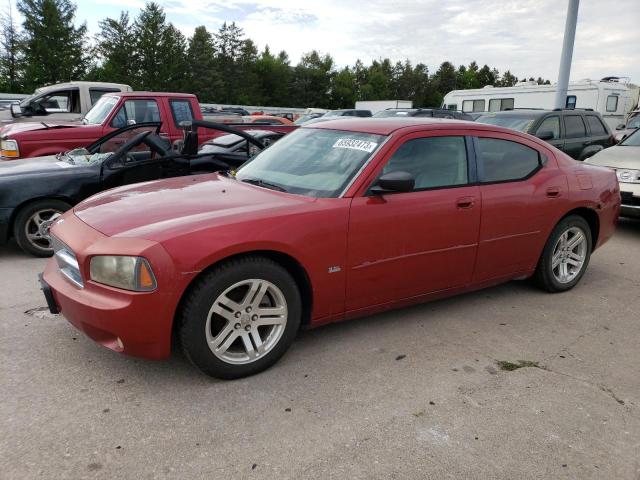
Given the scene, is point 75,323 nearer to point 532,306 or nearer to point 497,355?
point 497,355

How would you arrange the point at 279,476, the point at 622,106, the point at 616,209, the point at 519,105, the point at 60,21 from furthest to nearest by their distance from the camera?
the point at 60,21
the point at 519,105
the point at 622,106
the point at 616,209
the point at 279,476

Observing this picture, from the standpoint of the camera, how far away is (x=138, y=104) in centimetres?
828

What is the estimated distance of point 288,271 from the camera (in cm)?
321

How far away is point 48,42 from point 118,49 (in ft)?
37.8

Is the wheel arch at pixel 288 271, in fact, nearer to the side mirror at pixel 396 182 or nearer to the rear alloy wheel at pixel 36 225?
the side mirror at pixel 396 182

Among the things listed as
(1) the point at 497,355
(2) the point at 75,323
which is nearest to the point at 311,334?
(1) the point at 497,355

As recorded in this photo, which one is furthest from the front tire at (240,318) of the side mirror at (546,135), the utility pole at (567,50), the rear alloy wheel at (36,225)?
the utility pole at (567,50)

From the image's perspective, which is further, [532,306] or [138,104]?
[138,104]

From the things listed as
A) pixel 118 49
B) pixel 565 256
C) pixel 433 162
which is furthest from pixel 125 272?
pixel 118 49

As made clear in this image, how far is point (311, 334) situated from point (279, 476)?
1.51 m

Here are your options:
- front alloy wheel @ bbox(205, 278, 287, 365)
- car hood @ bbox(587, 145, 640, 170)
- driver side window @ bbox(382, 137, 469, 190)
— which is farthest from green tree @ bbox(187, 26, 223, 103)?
front alloy wheel @ bbox(205, 278, 287, 365)

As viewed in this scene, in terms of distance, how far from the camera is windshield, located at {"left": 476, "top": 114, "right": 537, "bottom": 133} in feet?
31.5

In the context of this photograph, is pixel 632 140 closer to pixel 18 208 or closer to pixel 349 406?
pixel 349 406

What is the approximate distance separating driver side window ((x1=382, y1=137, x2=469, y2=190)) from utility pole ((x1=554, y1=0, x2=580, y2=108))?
12.1 meters
